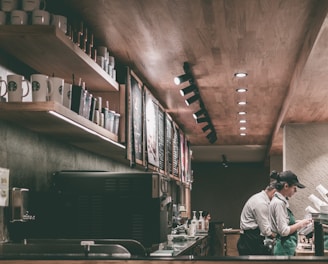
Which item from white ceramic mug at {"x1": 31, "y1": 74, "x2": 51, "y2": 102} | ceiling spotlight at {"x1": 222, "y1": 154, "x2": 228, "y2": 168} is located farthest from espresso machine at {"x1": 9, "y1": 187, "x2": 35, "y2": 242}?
ceiling spotlight at {"x1": 222, "y1": 154, "x2": 228, "y2": 168}

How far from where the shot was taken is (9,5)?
3275 mm

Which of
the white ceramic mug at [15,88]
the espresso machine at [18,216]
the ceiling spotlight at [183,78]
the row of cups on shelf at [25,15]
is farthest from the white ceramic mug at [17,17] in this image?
the ceiling spotlight at [183,78]

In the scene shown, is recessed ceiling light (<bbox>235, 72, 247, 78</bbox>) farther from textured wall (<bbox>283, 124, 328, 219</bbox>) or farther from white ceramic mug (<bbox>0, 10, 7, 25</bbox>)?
white ceramic mug (<bbox>0, 10, 7, 25</bbox>)

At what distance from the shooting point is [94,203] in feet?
11.6

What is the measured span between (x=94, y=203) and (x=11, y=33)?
1.10 meters

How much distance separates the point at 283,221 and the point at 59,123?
102 inches

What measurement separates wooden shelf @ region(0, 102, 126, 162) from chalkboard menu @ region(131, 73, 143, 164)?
351 millimetres

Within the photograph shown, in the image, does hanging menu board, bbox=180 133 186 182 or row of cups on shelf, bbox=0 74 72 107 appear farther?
hanging menu board, bbox=180 133 186 182

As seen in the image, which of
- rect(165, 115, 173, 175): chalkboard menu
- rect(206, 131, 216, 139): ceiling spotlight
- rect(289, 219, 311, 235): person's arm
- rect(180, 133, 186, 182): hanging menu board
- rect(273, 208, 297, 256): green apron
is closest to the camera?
rect(289, 219, 311, 235): person's arm

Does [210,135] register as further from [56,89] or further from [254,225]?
[56,89]

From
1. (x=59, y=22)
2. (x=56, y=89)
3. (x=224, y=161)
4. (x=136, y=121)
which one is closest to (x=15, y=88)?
(x=56, y=89)

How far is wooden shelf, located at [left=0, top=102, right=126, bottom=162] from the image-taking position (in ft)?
10.3

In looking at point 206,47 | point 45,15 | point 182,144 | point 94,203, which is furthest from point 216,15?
point 182,144

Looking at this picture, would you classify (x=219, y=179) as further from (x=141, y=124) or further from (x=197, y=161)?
(x=141, y=124)
